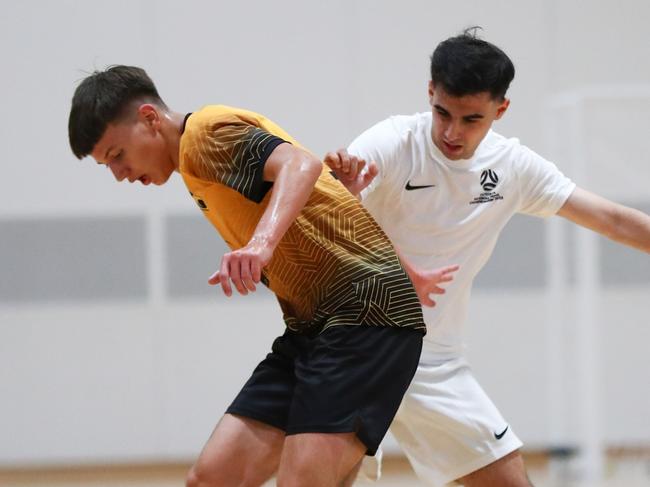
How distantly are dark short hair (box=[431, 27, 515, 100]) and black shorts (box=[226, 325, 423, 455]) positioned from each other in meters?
0.85

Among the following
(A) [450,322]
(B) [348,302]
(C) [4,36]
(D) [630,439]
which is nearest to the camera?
(B) [348,302]

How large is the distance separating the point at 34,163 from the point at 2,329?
100 centimetres

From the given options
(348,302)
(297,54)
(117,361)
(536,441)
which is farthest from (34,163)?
(348,302)

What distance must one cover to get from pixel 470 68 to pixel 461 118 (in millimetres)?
149

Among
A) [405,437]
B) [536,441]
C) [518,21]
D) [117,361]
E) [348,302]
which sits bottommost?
[536,441]

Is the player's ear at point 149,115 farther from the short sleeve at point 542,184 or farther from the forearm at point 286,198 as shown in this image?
the short sleeve at point 542,184

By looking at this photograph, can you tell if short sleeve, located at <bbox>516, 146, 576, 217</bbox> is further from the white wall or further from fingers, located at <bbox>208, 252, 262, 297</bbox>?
the white wall

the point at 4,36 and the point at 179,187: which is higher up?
the point at 4,36

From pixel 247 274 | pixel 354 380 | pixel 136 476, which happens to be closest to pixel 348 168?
pixel 354 380

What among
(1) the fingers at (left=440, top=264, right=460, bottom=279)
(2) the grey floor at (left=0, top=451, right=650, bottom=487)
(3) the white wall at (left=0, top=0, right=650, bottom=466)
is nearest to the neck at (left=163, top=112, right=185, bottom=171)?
(1) the fingers at (left=440, top=264, right=460, bottom=279)

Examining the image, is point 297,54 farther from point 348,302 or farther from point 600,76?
point 348,302

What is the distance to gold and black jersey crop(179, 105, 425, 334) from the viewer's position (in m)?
2.33

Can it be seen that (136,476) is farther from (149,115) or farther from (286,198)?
(286,198)

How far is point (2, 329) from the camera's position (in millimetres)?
5945
